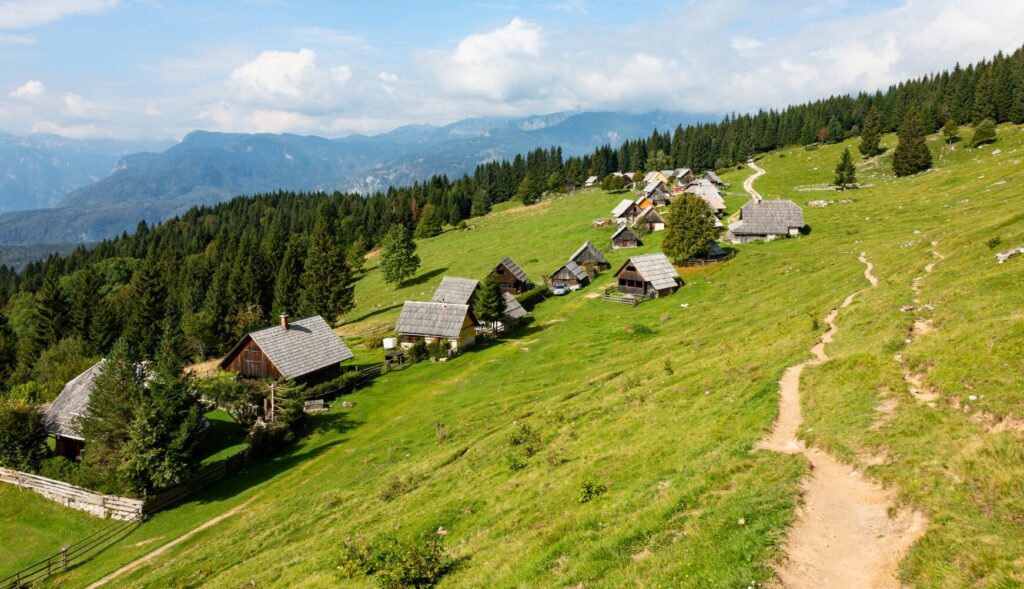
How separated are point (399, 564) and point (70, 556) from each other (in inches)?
1095

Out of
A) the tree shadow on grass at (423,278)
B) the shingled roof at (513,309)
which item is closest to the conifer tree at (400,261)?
the tree shadow on grass at (423,278)

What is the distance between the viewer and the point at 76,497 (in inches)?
1380

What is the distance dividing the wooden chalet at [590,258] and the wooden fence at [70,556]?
63.9 m

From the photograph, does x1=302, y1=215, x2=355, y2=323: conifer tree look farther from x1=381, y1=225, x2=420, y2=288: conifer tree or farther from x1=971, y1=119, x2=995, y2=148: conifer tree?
x1=971, y1=119, x2=995, y2=148: conifer tree

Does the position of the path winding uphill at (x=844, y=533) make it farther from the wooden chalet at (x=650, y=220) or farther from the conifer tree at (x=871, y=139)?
the conifer tree at (x=871, y=139)

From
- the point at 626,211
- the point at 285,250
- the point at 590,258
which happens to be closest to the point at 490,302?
the point at 590,258

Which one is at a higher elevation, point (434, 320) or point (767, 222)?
point (767, 222)

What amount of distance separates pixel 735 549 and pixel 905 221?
7254 cm

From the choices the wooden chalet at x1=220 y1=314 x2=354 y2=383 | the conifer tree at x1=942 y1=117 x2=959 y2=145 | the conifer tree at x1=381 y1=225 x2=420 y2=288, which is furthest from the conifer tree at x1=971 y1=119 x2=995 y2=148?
the wooden chalet at x1=220 y1=314 x2=354 y2=383

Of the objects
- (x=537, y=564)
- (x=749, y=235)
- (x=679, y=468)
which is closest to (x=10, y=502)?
(x=537, y=564)

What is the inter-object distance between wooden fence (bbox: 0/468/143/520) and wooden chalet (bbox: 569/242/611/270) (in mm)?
63266

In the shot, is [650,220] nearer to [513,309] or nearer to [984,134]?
[513,309]

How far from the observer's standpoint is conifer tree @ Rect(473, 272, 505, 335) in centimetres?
6138

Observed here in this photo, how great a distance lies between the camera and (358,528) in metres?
23.6
